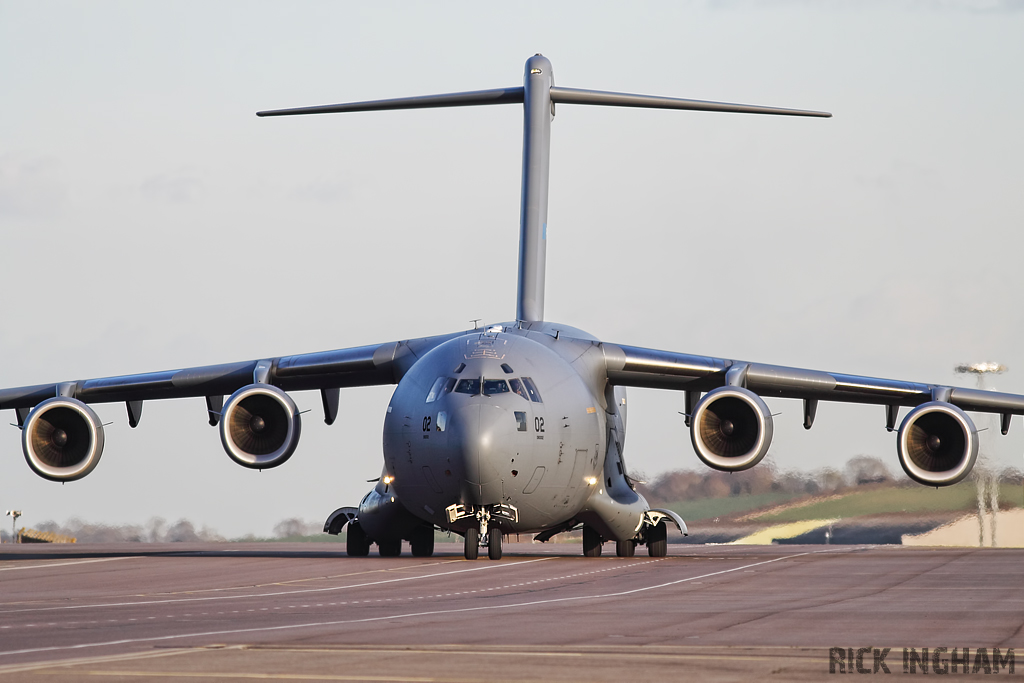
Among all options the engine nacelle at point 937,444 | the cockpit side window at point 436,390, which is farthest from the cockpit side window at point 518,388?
the engine nacelle at point 937,444

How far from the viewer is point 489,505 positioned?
62.4 ft

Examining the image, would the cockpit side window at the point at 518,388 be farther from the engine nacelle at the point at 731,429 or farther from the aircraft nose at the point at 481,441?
the engine nacelle at the point at 731,429

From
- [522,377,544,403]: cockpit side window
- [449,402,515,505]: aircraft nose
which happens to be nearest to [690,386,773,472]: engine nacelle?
[522,377,544,403]: cockpit side window

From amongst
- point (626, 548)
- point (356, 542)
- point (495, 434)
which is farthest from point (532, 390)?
point (356, 542)

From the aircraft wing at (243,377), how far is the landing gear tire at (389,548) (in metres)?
2.59

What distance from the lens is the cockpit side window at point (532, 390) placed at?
62.7 feet

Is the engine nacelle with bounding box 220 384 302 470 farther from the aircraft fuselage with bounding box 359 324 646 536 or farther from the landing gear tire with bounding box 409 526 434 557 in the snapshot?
the landing gear tire with bounding box 409 526 434 557

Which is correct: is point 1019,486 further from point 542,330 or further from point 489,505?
point 489,505

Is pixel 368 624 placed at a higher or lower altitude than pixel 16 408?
lower

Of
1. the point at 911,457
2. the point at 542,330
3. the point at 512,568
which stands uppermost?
the point at 542,330

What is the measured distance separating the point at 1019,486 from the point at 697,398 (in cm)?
665

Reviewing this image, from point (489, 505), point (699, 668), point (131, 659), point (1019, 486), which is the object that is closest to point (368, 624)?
point (131, 659)

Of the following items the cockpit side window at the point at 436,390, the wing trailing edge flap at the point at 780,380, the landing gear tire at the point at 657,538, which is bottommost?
the landing gear tire at the point at 657,538

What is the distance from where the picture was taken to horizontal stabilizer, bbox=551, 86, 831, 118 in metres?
23.5
